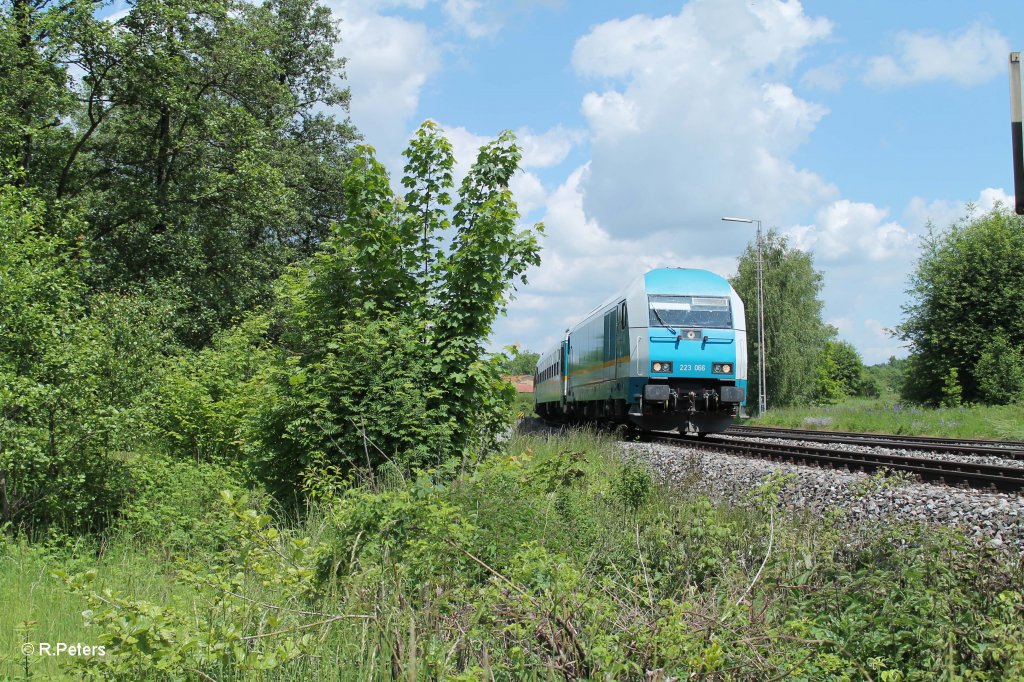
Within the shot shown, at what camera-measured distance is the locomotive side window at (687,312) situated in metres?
17.3

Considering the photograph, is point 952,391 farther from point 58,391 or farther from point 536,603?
point 536,603

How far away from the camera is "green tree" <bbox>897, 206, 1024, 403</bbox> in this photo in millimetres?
34062

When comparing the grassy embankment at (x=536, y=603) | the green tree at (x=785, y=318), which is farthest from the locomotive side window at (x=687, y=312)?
the green tree at (x=785, y=318)

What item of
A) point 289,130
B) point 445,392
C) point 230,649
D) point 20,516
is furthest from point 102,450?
point 289,130

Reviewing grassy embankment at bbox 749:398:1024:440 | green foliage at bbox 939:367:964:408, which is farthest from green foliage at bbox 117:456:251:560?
green foliage at bbox 939:367:964:408

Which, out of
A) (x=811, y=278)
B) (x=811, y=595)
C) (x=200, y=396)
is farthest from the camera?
(x=811, y=278)

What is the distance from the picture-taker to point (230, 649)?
10.7 feet

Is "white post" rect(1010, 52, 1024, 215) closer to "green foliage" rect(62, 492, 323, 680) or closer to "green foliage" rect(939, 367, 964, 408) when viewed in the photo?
"green foliage" rect(62, 492, 323, 680)

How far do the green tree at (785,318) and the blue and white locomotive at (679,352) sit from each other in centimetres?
3438

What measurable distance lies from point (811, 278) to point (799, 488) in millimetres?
49202

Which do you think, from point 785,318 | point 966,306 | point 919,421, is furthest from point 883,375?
point 919,421

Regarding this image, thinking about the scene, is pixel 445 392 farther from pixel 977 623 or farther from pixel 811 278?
pixel 811 278
